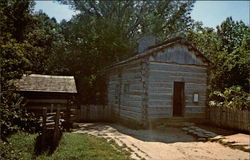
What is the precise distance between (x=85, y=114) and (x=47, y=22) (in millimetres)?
20099

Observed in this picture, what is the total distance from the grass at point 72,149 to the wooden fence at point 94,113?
7.82 meters

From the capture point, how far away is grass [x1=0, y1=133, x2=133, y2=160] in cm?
760

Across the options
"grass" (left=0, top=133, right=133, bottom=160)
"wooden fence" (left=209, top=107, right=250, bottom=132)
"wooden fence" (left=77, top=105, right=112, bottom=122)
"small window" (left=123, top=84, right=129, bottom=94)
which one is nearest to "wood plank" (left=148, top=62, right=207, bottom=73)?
"wooden fence" (left=209, top=107, right=250, bottom=132)

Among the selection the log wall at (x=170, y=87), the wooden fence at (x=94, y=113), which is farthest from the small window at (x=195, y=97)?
the wooden fence at (x=94, y=113)

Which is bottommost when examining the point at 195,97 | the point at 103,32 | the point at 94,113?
the point at 94,113

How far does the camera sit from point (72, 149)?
8.39 metres

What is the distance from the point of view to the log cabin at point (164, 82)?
13.7 metres

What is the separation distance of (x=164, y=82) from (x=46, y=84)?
7.26m

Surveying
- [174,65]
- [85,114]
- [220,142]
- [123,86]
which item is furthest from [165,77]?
[85,114]

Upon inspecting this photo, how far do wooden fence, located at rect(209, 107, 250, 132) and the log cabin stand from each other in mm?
825

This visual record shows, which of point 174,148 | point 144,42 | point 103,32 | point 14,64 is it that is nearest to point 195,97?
point 174,148

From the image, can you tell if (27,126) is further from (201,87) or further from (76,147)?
(201,87)

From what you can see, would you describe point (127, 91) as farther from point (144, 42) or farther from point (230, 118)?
point (230, 118)

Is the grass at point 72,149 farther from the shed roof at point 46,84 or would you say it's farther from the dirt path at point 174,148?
the shed roof at point 46,84
